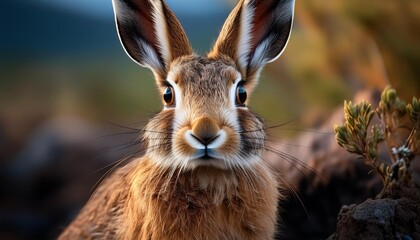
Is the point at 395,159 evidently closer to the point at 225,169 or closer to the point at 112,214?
the point at 225,169

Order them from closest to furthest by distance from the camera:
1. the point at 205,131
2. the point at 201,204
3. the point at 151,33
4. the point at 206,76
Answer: the point at 205,131 → the point at 206,76 → the point at 201,204 → the point at 151,33

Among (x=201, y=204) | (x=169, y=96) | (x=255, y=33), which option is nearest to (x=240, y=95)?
(x=169, y=96)

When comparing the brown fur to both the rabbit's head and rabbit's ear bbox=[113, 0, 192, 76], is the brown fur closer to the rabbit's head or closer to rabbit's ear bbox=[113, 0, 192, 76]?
the rabbit's head

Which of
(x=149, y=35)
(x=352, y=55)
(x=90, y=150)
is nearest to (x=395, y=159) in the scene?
(x=149, y=35)

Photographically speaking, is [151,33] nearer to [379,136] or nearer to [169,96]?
[169,96]

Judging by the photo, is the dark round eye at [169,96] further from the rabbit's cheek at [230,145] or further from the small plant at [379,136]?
the small plant at [379,136]

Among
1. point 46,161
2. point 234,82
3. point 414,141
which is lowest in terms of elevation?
point 46,161

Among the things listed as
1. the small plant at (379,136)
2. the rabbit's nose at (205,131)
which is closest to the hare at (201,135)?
the rabbit's nose at (205,131)
